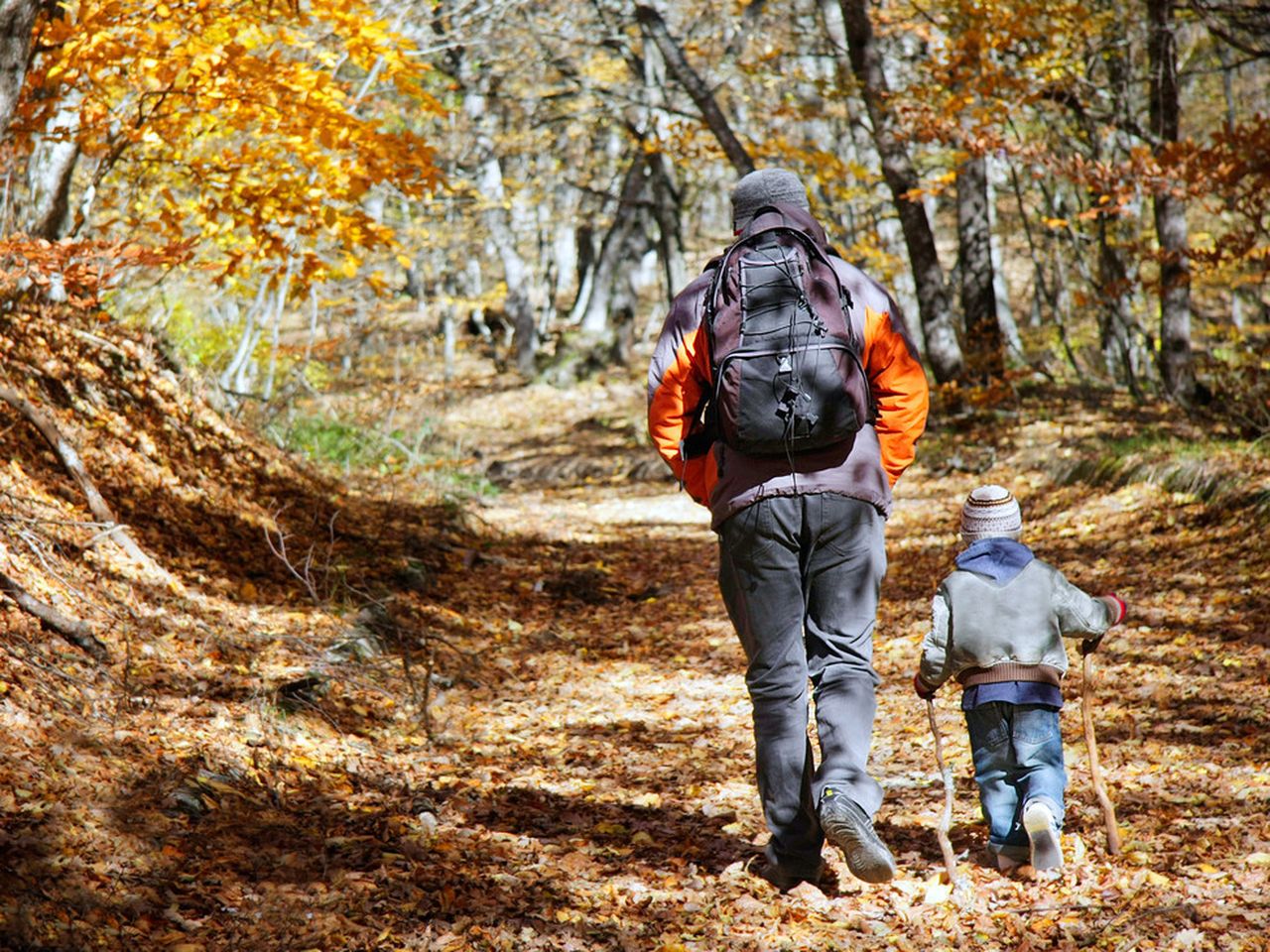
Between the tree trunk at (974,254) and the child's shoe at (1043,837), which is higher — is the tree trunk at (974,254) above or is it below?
above

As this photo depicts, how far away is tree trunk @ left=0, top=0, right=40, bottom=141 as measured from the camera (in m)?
4.20

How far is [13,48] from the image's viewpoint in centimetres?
431

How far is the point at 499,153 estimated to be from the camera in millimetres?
21297

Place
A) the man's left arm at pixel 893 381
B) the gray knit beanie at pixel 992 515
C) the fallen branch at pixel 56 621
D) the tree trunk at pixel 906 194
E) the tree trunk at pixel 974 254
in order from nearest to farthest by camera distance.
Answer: the man's left arm at pixel 893 381 → the gray knit beanie at pixel 992 515 → the fallen branch at pixel 56 621 → the tree trunk at pixel 906 194 → the tree trunk at pixel 974 254

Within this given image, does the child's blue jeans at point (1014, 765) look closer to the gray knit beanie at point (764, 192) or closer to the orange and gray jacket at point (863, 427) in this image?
the orange and gray jacket at point (863, 427)

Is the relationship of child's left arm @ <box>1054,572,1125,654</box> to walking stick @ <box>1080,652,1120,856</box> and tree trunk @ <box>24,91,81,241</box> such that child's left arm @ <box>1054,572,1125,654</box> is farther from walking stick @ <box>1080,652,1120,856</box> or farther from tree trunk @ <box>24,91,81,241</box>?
tree trunk @ <box>24,91,81,241</box>

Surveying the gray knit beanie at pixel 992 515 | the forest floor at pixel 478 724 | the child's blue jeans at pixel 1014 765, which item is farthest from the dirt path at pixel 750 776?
the gray knit beanie at pixel 992 515

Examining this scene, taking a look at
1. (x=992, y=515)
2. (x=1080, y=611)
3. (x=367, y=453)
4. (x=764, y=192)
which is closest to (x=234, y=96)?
(x=764, y=192)

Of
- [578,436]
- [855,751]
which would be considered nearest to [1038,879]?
[855,751]

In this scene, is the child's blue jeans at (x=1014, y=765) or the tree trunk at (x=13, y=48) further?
the tree trunk at (x=13, y=48)

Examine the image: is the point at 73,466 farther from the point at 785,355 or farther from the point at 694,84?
the point at 694,84

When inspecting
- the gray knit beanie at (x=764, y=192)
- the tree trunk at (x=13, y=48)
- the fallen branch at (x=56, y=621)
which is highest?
the tree trunk at (x=13, y=48)

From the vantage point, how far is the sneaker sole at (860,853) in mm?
3018

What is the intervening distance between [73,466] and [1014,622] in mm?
4560
